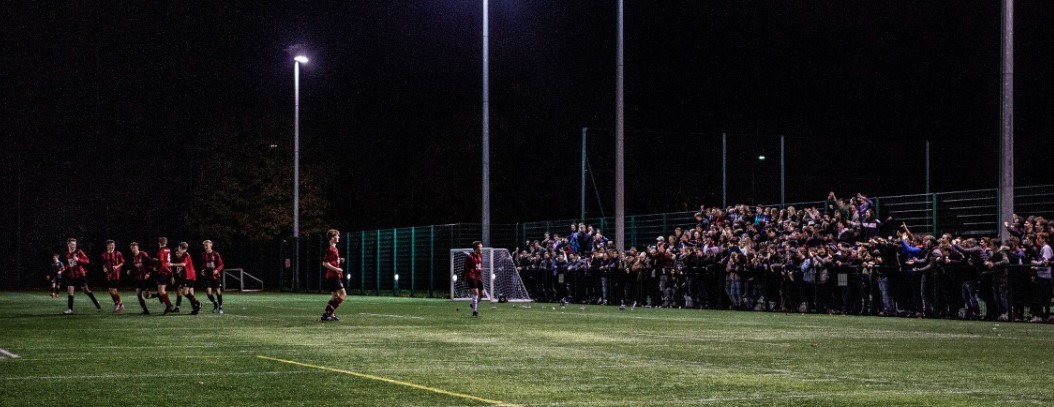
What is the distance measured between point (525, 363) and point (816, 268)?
58.1ft

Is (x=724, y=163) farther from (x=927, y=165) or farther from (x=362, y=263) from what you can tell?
(x=362, y=263)

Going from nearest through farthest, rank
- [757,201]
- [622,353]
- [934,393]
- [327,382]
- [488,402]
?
1. [488,402]
2. [934,393]
3. [327,382]
4. [622,353]
5. [757,201]

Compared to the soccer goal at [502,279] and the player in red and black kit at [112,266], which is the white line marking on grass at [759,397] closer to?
the player in red and black kit at [112,266]

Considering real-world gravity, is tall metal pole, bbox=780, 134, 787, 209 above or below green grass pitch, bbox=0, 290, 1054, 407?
above

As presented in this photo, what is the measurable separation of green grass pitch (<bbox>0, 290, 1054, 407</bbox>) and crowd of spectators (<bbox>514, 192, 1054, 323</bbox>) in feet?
8.04

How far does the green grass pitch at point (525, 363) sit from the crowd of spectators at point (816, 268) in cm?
245

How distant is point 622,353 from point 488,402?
5.81 m

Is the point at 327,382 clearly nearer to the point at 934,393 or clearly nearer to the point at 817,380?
the point at 817,380

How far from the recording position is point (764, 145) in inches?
1999

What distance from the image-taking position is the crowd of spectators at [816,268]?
26.0 metres

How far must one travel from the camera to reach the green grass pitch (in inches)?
427

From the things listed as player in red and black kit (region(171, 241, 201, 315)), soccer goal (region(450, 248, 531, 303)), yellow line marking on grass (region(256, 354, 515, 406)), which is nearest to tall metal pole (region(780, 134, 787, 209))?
soccer goal (region(450, 248, 531, 303))

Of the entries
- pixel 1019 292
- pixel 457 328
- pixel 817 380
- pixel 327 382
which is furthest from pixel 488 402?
pixel 1019 292

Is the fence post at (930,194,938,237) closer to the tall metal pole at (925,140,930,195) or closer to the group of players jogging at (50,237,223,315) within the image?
the group of players jogging at (50,237,223,315)
